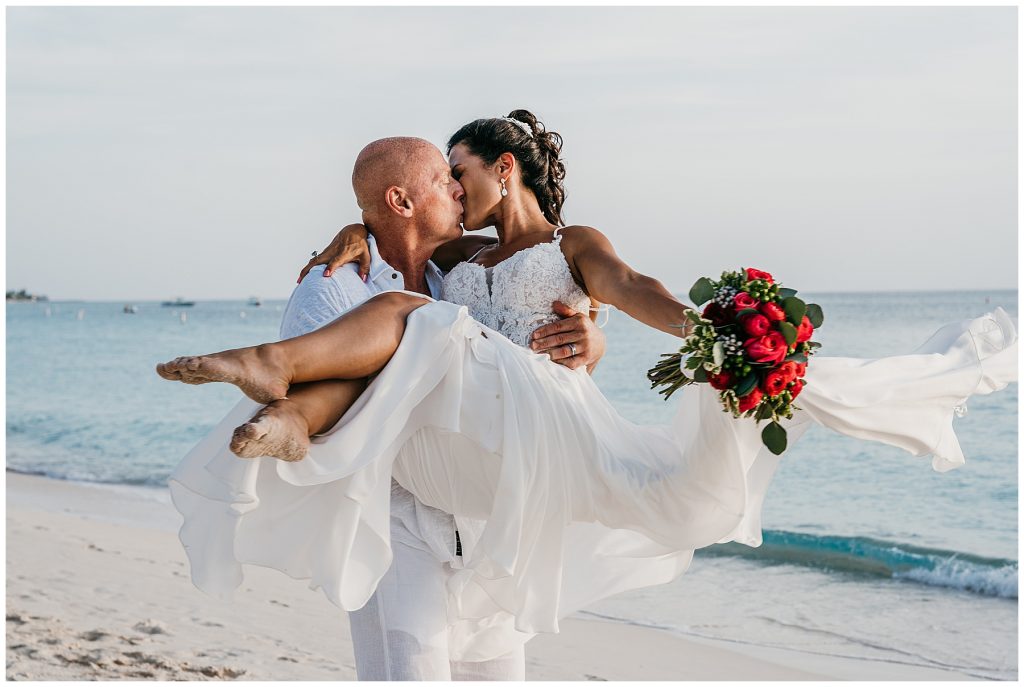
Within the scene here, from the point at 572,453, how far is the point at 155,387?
25068 millimetres

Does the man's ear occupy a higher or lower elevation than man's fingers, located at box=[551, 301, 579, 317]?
higher

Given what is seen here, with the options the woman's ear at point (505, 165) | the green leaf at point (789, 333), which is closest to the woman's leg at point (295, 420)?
the green leaf at point (789, 333)

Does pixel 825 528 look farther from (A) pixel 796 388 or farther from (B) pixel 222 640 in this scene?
(A) pixel 796 388

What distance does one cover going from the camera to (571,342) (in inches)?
146

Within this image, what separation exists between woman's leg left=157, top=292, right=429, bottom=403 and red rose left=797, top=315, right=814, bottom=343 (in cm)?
104

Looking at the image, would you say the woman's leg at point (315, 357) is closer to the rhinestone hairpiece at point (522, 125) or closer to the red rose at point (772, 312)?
the red rose at point (772, 312)

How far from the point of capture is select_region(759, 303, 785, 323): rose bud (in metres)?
2.76

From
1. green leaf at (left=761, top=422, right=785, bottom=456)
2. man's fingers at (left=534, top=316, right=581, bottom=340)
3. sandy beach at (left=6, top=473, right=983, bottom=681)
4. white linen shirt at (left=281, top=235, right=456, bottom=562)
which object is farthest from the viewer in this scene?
sandy beach at (left=6, top=473, right=983, bottom=681)

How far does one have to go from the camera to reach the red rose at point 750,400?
2.73 meters

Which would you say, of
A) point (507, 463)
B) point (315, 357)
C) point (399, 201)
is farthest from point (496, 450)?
point (399, 201)

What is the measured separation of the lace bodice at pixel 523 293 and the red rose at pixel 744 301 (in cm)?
125

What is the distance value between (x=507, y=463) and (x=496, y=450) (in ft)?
0.21

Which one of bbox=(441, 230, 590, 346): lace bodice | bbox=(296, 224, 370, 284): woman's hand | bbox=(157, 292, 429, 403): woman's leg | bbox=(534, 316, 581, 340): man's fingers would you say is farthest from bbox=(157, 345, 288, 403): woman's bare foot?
bbox=(441, 230, 590, 346): lace bodice

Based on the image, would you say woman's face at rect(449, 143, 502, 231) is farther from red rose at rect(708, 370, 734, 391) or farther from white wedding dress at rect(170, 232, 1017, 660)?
red rose at rect(708, 370, 734, 391)
